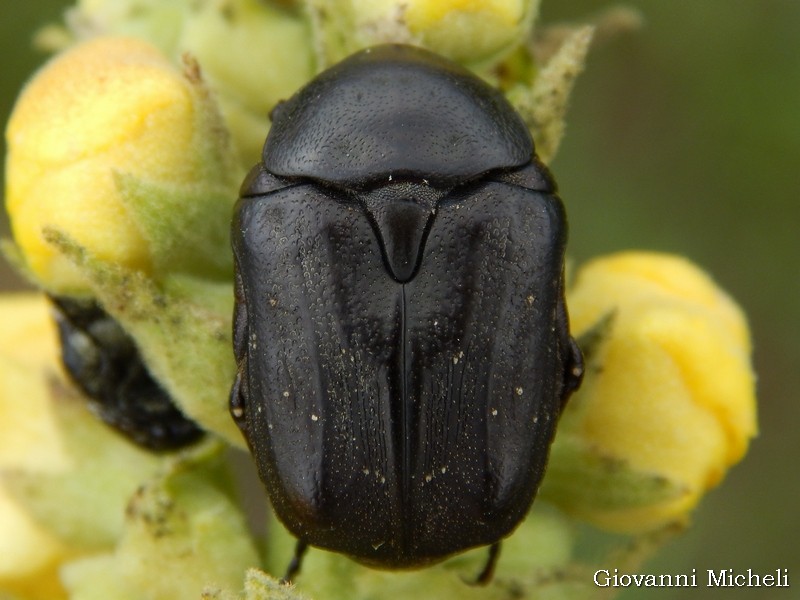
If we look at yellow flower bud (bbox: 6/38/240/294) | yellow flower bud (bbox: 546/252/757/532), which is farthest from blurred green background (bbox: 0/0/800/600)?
yellow flower bud (bbox: 6/38/240/294)

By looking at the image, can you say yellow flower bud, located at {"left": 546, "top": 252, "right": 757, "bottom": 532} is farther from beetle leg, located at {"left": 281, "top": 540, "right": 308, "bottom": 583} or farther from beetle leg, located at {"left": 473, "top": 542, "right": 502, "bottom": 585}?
beetle leg, located at {"left": 281, "top": 540, "right": 308, "bottom": 583}

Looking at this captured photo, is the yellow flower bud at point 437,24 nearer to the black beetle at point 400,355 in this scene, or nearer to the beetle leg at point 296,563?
the black beetle at point 400,355

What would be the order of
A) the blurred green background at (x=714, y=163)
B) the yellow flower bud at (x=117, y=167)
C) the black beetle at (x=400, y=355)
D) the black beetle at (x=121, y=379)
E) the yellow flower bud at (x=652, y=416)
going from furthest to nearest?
the blurred green background at (x=714, y=163), the black beetle at (x=121, y=379), the yellow flower bud at (x=652, y=416), the yellow flower bud at (x=117, y=167), the black beetle at (x=400, y=355)

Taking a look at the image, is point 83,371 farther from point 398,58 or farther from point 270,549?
point 398,58

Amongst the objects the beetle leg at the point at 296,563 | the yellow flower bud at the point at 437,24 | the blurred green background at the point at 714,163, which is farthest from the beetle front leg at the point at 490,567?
the blurred green background at the point at 714,163

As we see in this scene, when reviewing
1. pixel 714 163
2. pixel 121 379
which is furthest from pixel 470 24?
pixel 714 163

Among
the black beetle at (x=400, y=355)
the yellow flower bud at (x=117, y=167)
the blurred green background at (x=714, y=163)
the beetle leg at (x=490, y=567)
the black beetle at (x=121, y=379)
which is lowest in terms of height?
the blurred green background at (x=714, y=163)

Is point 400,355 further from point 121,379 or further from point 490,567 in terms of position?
point 121,379
